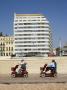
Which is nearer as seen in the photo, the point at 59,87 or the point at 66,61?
the point at 59,87

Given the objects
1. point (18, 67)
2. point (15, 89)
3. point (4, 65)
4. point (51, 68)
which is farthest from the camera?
point (4, 65)

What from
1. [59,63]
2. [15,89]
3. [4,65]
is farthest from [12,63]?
[15,89]

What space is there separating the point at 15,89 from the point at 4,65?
14802 mm

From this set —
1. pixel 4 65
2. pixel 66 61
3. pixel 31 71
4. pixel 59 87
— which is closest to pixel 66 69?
pixel 66 61

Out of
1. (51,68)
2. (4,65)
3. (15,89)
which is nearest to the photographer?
(15,89)

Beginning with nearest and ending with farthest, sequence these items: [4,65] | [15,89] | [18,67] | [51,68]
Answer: [15,89], [51,68], [18,67], [4,65]

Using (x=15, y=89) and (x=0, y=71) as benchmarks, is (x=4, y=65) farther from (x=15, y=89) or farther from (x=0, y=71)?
(x=15, y=89)

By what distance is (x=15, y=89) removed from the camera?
63.0 ft

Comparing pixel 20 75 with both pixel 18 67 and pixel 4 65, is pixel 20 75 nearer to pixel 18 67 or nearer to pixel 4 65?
pixel 18 67

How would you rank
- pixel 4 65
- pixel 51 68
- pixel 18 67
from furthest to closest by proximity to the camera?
pixel 4 65 < pixel 18 67 < pixel 51 68

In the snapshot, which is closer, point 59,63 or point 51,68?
point 51,68

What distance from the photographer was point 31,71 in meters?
33.8

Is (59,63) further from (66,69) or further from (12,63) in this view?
(12,63)

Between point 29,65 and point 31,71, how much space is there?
0.52 metres
